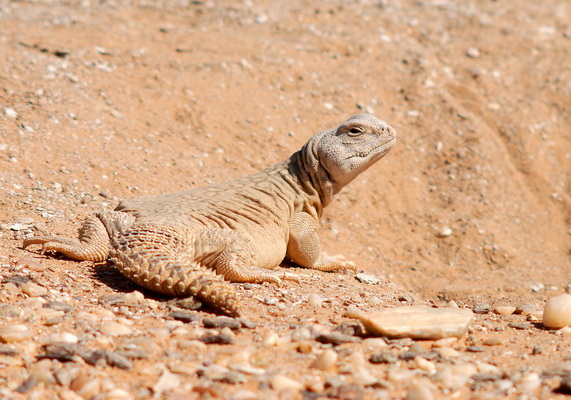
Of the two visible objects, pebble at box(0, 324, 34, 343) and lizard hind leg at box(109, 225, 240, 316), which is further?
lizard hind leg at box(109, 225, 240, 316)

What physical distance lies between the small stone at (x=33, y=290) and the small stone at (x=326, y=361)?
7.24 ft

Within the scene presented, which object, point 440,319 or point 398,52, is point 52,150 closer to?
point 440,319

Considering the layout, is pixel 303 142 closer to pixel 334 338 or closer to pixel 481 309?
pixel 481 309

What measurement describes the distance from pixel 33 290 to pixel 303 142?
6277mm

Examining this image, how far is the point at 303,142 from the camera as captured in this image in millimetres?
10359

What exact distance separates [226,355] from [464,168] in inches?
305

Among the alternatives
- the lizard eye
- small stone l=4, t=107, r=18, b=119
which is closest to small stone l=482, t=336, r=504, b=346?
the lizard eye

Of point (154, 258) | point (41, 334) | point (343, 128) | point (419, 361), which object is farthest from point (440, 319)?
point (343, 128)

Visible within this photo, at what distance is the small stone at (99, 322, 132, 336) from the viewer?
4.01 metres

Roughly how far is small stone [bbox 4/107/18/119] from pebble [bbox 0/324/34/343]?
18.0 feet

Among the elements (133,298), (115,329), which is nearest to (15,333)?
(115,329)

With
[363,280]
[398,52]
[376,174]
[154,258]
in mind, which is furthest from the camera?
[398,52]

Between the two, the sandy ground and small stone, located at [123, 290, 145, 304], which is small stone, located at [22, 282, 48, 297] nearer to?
the sandy ground

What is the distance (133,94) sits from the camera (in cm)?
1045
